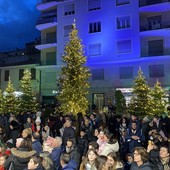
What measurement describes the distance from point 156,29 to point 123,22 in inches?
169

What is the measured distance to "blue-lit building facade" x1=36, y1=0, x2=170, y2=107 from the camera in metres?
32.8

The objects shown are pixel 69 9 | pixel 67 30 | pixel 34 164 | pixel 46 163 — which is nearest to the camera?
pixel 34 164

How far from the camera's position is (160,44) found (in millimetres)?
33125

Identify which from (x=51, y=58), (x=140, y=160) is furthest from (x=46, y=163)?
(x=51, y=58)

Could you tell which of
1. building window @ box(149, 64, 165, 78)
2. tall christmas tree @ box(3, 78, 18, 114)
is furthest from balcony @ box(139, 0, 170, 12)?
tall christmas tree @ box(3, 78, 18, 114)

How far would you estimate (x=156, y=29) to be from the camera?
32.5 meters

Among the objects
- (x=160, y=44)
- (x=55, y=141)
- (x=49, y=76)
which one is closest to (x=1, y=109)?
(x=49, y=76)

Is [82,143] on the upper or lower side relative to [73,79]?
lower

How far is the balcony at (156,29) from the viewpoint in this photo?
3209 cm

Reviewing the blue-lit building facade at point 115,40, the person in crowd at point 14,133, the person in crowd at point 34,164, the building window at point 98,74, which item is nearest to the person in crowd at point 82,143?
the person in crowd at point 14,133

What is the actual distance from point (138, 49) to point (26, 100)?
14017 mm

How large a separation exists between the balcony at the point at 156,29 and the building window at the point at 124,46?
200 cm

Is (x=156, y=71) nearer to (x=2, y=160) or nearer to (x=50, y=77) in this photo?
(x=50, y=77)

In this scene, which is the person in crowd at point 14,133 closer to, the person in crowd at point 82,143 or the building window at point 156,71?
the person in crowd at point 82,143
